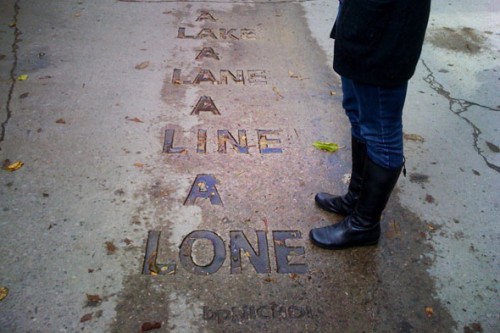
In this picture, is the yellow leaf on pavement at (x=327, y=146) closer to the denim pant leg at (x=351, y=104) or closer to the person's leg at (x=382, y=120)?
the denim pant leg at (x=351, y=104)

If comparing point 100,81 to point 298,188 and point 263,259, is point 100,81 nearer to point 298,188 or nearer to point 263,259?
point 298,188

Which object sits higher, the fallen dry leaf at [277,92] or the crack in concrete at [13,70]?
the crack in concrete at [13,70]

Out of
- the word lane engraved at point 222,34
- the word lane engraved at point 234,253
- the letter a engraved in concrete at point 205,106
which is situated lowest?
the word lane engraved at point 234,253

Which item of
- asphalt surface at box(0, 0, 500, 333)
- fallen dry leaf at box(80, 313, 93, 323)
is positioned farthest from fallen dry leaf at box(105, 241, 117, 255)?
fallen dry leaf at box(80, 313, 93, 323)

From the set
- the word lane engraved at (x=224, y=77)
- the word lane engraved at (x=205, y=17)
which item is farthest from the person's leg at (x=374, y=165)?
the word lane engraved at (x=205, y=17)

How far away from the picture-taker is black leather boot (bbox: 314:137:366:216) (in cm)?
210

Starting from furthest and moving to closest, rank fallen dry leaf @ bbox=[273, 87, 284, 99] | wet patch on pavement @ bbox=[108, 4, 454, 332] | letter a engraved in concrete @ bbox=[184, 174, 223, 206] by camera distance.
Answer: fallen dry leaf @ bbox=[273, 87, 284, 99] → letter a engraved in concrete @ bbox=[184, 174, 223, 206] → wet patch on pavement @ bbox=[108, 4, 454, 332]

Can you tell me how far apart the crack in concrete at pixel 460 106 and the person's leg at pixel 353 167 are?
106cm

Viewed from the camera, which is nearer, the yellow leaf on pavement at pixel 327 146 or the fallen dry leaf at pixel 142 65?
the yellow leaf on pavement at pixel 327 146

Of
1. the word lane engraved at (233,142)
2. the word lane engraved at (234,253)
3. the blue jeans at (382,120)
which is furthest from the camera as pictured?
Result: the word lane engraved at (233,142)

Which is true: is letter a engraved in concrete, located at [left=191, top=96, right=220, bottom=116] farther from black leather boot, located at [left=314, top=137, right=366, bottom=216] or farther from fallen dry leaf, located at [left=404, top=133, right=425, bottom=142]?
fallen dry leaf, located at [left=404, top=133, right=425, bottom=142]

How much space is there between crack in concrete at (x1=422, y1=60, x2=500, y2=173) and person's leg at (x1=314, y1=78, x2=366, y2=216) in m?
1.06

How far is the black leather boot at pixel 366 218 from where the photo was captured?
1897 millimetres

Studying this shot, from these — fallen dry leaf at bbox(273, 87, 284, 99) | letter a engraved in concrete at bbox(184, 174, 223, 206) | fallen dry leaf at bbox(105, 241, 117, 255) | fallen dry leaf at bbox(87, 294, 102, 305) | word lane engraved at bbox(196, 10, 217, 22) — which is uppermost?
word lane engraved at bbox(196, 10, 217, 22)
